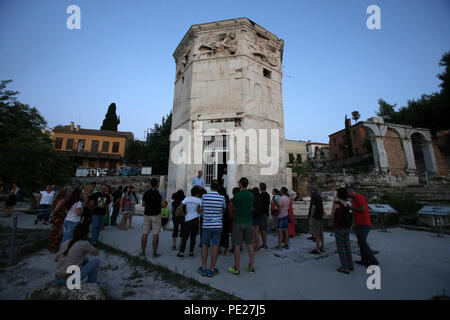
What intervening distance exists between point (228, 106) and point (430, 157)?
A: 85.2 ft

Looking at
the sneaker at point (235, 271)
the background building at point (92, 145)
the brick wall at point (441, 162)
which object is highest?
the background building at point (92, 145)

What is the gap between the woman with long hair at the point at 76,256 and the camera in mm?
2965

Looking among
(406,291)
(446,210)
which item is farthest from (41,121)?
(446,210)

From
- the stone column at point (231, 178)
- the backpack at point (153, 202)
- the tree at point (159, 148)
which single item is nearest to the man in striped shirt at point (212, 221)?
the backpack at point (153, 202)

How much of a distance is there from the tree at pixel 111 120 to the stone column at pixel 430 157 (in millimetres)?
52147

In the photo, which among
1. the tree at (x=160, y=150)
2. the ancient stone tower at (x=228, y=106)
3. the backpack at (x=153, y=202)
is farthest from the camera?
the tree at (x=160, y=150)

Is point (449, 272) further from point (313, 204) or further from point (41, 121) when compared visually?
point (41, 121)

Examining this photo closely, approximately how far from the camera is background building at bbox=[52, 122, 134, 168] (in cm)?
3591

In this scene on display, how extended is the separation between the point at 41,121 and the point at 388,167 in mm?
40262

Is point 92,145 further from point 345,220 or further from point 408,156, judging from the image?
point 408,156

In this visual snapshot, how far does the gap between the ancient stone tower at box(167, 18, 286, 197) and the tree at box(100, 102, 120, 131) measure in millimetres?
38616

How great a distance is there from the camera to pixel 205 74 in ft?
32.5

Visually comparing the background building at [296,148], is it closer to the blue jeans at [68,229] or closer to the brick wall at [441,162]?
the brick wall at [441,162]

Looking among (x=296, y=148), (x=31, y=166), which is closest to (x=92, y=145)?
(x=31, y=166)
